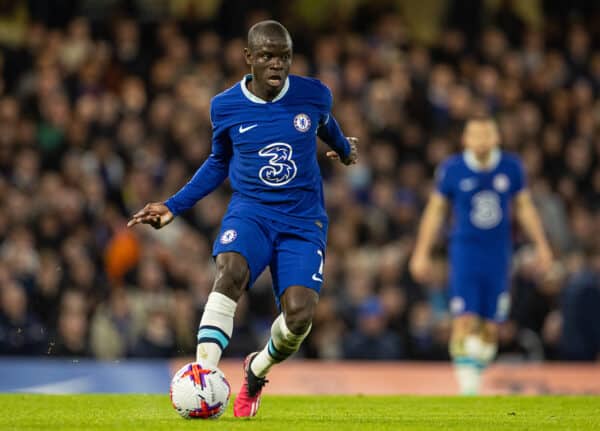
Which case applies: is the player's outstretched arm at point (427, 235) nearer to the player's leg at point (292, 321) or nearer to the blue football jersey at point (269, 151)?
the blue football jersey at point (269, 151)

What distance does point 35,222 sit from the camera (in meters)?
15.6

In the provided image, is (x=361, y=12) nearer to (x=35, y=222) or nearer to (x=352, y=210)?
(x=352, y=210)

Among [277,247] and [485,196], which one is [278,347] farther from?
[485,196]

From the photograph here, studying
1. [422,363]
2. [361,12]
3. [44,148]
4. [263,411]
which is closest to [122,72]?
[44,148]

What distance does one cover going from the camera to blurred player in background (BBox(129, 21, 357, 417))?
7.87 metres

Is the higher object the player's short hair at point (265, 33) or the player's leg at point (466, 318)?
the player's short hair at point (265, 33)

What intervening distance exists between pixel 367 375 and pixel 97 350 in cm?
316

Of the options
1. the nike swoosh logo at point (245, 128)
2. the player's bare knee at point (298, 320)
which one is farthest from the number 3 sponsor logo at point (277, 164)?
the player's bare knee at point (298, 320)

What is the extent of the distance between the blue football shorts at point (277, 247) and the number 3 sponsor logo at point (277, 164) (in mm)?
248

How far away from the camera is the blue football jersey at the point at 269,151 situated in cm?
806

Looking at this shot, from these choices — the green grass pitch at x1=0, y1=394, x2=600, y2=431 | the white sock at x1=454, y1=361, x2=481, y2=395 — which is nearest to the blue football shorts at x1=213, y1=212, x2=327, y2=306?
the green grass pitch at x1=0, y1=394, x2=600, y2=431

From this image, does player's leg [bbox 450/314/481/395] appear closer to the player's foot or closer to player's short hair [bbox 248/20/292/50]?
the player's foot

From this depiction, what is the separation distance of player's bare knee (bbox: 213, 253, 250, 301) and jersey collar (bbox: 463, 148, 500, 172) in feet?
15.6

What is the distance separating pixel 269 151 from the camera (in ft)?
26.4
